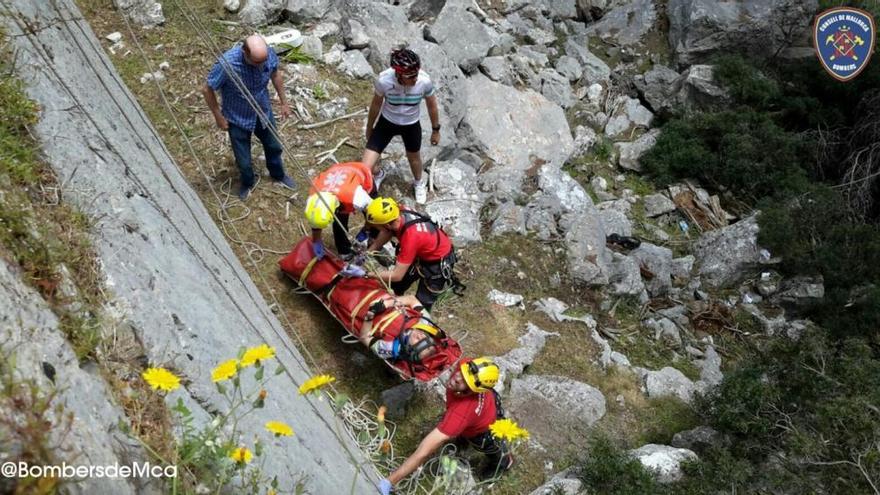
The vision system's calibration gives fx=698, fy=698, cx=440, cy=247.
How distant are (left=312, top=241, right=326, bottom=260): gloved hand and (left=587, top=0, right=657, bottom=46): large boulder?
30.1ft

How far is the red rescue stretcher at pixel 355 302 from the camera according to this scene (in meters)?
5.15

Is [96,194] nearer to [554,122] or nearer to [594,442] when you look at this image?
[594,442]

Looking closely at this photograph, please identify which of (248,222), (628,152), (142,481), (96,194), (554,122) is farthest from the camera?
(628,152)

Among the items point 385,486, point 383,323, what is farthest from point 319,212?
point 385,486

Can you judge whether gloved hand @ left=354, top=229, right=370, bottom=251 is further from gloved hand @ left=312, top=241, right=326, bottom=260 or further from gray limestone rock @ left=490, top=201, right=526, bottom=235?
gray limestone rock @ left=490, top=201, right=526, bottom=235

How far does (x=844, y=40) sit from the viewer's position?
1098 centimetres

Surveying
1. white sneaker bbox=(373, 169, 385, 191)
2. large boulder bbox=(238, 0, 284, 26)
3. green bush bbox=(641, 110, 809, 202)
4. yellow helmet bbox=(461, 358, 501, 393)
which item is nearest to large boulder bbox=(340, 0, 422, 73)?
large boulder bbox=(238, 0, 284, 26)

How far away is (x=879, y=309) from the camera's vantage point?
Answer: 7.91 m

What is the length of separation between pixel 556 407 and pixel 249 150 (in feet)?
11.7

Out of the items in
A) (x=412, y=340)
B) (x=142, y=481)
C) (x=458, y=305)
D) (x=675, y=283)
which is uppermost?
(x=142, y=481)

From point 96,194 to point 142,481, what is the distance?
1.66 metres

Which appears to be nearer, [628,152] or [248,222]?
[248,222]

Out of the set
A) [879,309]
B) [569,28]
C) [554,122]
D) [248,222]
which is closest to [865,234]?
[879,309]

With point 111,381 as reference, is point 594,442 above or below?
below
